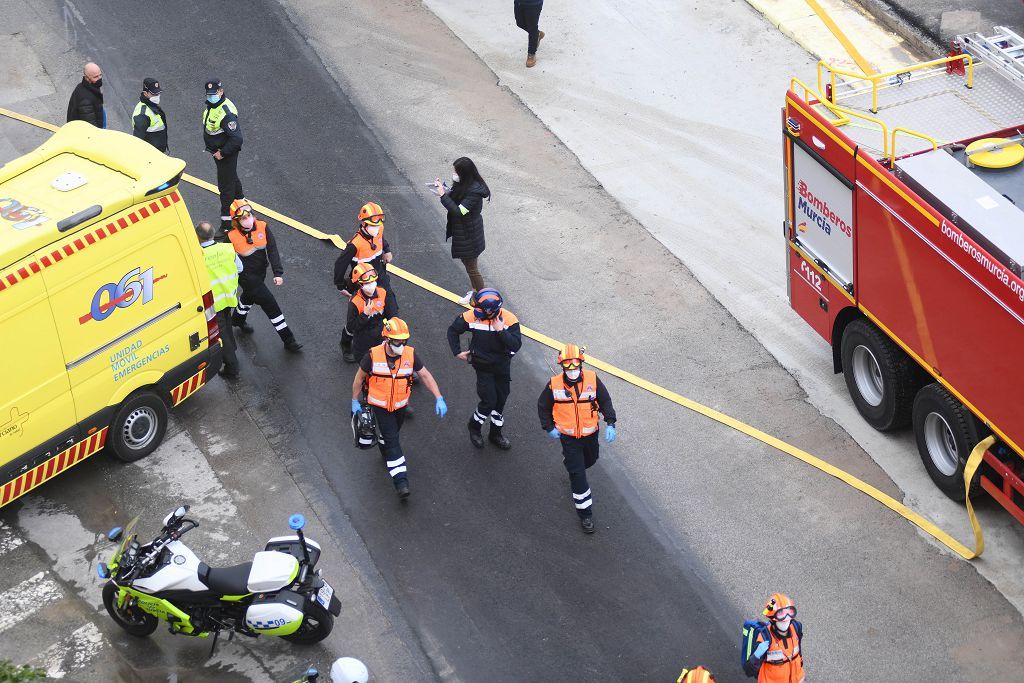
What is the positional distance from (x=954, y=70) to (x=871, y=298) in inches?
91.1

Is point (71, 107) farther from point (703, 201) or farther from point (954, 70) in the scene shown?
point (954, 70)

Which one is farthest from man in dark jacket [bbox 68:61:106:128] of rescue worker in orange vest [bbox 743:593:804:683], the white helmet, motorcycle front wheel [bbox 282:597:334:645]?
rescue worker in orange vest [bbox 743:593:804:683]

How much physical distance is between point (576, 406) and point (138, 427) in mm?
4066

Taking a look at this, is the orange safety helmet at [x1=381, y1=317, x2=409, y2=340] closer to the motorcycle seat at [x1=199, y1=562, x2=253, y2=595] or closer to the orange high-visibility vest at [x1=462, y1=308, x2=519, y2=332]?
the orange high-visibility vest at [x1=462, y1=308, x2=519, y2=332]

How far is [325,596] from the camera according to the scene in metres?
9.36

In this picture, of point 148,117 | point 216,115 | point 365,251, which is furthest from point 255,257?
point 148,117

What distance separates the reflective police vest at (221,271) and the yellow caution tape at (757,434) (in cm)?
236

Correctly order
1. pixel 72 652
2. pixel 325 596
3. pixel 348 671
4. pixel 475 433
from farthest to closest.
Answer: pixel 475 433, pixel 72 652, pixel 325 596, pixel 348 671

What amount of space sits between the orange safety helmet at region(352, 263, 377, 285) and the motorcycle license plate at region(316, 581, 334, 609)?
120 inches

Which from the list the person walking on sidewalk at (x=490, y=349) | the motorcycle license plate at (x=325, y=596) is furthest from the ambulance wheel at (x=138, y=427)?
the motorcycle license plate at (x=325, y=596)

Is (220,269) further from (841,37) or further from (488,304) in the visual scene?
(841,37)

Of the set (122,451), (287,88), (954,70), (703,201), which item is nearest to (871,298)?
(954,70)

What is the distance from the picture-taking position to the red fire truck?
9516mm

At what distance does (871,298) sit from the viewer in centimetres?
1092
